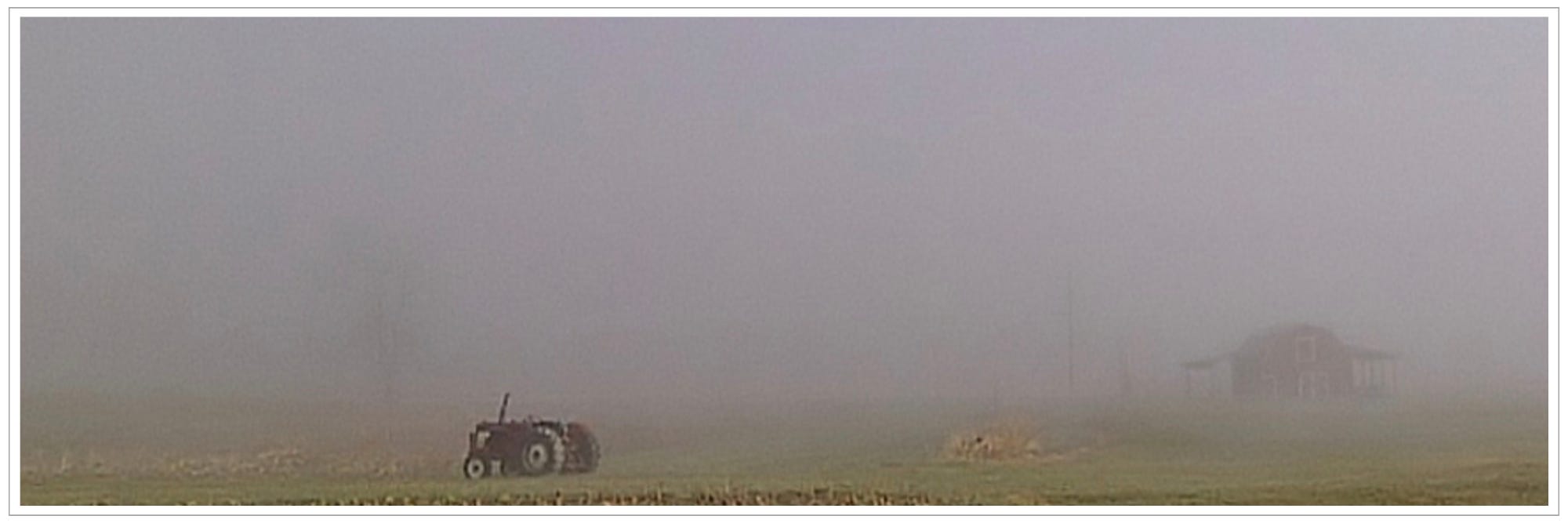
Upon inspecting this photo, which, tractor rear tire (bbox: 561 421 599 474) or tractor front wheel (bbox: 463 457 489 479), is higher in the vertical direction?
tractor rear tire (bbox: 561 421 599 474)

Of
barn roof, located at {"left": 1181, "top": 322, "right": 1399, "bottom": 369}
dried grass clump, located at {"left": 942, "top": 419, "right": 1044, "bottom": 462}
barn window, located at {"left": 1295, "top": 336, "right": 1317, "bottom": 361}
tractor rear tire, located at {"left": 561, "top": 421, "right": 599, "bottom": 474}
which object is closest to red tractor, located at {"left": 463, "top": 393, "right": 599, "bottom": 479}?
tractor rear tire, located at {"left": 561, "top": 421, "right": 599, "bottom": 474}

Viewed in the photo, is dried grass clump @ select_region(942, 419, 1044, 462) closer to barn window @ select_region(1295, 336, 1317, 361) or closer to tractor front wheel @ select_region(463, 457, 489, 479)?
barn window @ select_region(1295, 336, 1317, 361)

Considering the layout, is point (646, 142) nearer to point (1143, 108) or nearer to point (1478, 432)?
point (1143, 108)

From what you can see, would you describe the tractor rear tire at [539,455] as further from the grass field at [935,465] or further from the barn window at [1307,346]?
the barn window at [1307,346]

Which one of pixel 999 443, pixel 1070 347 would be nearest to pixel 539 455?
pixel 999 443

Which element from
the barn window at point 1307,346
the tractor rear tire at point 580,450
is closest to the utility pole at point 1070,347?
the barn window at point 1307,346

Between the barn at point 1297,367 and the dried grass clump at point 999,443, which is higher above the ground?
the barn at point 1297,367

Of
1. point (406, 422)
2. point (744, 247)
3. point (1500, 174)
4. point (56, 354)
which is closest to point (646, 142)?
point (744, 247)
